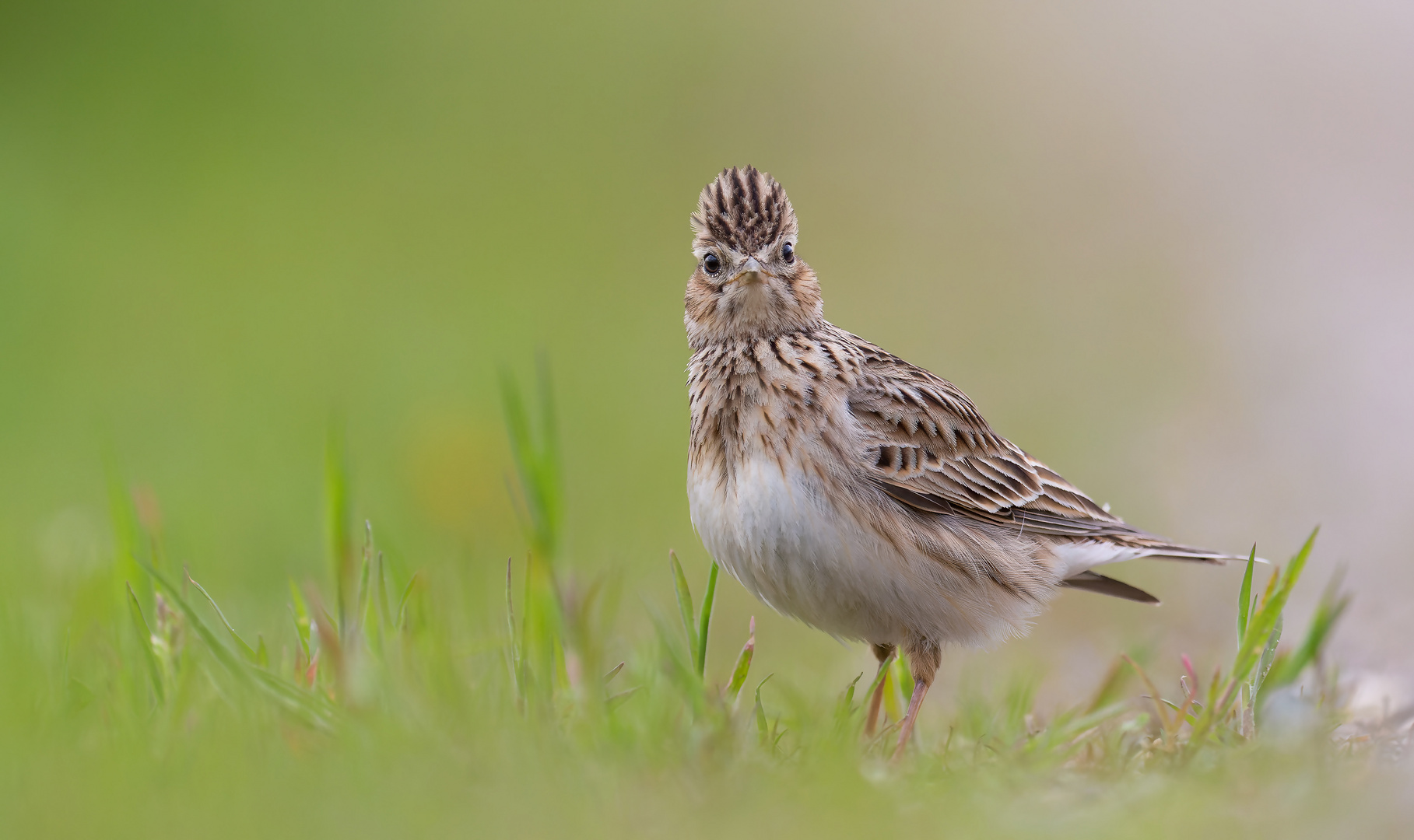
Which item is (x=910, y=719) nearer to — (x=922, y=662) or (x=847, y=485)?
(x=922, y=662)

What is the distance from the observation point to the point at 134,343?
45.1 ft

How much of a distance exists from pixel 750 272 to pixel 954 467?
4.17 ft

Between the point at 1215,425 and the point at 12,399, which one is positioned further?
the point at 1215,425

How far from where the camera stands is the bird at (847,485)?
5.61 metres

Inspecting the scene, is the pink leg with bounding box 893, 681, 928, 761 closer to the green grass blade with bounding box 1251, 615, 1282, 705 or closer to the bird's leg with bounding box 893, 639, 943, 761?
the bird's leg with bounding box 893, 639, 943, 761

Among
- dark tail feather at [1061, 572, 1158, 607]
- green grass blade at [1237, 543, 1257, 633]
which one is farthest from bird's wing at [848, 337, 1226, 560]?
green grass blade at [1237, 543, 1257, 633]

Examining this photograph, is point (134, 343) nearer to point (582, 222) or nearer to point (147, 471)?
point (147, 471)

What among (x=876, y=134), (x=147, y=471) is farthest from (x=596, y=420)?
(x=876, y=134)

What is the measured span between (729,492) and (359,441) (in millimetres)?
7381

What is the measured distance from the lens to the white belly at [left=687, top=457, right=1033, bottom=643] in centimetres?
552

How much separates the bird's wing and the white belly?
1.16 feet

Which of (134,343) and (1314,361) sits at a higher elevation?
(134,343)

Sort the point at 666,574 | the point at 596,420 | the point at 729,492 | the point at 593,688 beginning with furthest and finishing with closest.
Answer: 1. the point at 596,420
2. the point at 666,574
3. the point at 729,492
4. the point at 593,688

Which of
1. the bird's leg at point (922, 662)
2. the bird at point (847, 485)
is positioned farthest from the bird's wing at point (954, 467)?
the bird's leg at point (922, 662)
